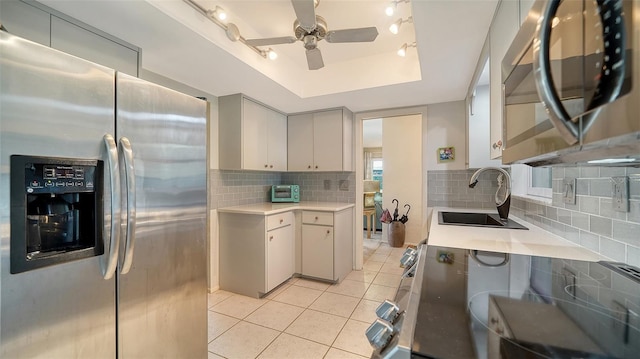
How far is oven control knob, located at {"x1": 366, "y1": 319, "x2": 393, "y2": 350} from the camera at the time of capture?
55 centimetres

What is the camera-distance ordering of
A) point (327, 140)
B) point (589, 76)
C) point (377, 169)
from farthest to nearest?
point (377, 169), point (327, 140), point (589, 76)

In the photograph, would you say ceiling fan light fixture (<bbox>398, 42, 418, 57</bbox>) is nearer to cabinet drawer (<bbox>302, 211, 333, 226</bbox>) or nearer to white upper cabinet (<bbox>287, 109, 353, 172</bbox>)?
white upper cabinet (<bbox>287, 109, 353, 172</bbox>)

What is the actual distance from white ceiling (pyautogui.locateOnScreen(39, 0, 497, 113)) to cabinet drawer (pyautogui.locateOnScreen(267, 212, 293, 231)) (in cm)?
129

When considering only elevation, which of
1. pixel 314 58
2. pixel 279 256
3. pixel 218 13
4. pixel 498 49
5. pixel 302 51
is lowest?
pixel 279 256

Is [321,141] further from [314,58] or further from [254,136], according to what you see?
[314,58]

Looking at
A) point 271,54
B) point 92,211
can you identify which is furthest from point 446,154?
point 92,211

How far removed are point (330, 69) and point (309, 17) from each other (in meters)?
1.25

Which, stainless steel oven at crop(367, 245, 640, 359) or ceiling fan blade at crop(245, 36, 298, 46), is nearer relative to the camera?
stainless steel oven at crop(367, 245, 640, 359)

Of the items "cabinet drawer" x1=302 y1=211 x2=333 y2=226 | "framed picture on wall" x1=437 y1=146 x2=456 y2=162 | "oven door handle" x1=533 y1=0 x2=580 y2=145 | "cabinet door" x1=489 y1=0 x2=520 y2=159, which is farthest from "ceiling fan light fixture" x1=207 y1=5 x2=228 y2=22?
"framed picture on wall" x1=437 y1=146 x2=456 y2=162

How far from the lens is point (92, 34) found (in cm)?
143

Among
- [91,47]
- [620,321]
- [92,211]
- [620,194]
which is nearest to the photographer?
[620,321]

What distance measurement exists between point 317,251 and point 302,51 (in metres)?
2.10

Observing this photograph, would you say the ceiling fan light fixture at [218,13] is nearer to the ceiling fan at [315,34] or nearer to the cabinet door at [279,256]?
the ceiling fan at [315,34]

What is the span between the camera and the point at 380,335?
0.56 metres
